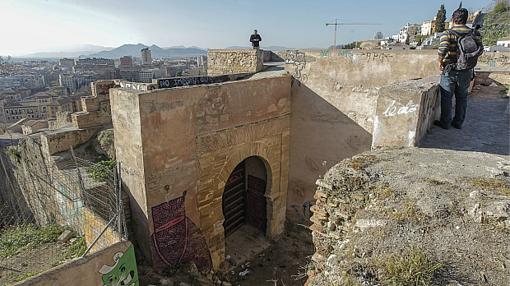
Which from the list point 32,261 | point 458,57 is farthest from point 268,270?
point 458,57

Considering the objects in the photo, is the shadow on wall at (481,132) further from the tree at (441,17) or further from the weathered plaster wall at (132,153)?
the tree at (441,17)

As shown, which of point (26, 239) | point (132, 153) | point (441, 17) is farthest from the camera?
point (441, 17)

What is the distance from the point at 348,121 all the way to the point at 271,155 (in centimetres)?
212

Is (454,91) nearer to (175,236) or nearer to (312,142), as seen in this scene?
(312,142)

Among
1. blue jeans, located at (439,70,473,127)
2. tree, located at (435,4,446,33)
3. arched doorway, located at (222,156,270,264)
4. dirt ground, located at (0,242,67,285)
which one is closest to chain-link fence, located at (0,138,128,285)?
dirt ground, located at (0,242,67,285)

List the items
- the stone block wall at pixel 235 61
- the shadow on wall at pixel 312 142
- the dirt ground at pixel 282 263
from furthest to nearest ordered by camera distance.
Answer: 1. the stone block wall at pixel 235 61
2. the shadow on wall at pixel 312 142
3. the dirt ground at pixel 282 263

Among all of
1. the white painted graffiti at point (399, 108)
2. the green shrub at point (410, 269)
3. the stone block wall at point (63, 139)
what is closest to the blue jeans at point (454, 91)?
the white painted graffiti at point (399, 108)

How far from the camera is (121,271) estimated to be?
15.9 feet

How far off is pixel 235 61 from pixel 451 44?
315 inches

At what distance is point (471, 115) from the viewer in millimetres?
6129

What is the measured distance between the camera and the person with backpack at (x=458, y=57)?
4.67 m

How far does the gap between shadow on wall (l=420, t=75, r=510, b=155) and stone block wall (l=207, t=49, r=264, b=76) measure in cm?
621

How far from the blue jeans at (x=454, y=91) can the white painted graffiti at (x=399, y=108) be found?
1.22m

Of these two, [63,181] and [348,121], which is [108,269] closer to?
[63,181]
